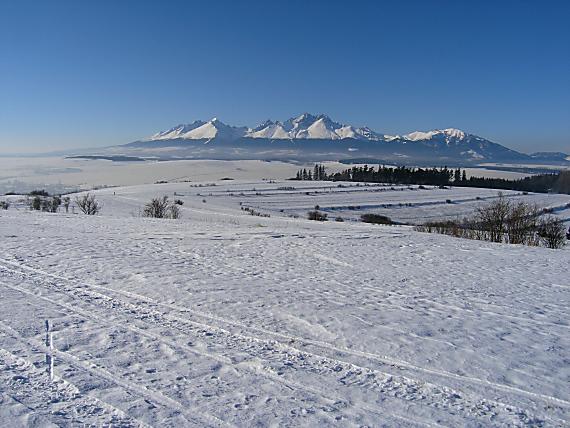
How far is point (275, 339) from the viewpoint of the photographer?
7699 mm

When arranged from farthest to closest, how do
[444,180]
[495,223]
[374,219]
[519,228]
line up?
[444,180] < [374,219] < [495,223] < [519,228]

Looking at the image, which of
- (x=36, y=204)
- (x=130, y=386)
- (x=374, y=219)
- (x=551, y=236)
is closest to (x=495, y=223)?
(x=551, y=236)

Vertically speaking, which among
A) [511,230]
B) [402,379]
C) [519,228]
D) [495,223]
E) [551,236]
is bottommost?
[551,236]

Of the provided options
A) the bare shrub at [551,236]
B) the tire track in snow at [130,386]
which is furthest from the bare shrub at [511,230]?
the tire track in snow at [130,386]

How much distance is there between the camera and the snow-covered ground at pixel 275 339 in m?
5.38

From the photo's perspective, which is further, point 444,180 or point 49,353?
point 444,180

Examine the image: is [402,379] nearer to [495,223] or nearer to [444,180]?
[495,223]

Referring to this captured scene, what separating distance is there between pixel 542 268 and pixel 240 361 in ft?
47.2

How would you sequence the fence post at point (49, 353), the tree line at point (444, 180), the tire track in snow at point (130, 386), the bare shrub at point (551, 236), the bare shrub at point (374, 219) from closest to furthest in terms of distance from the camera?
the tire track in snow at point (130, 386), the fence post at point (49, 353), the bare shrub at point (551, 236), the bare shrub at point (374, 219), the tree line at point (444, 180)

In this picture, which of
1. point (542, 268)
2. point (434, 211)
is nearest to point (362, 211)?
point (434, 211)

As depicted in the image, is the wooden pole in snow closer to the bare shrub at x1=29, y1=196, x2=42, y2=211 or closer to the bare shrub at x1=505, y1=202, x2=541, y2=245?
the bare shrub at x1=505, y1=202, x2=541, y2=245

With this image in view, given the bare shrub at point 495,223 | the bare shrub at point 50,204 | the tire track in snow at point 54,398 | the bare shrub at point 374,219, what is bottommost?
the bare shrub at point 374,219

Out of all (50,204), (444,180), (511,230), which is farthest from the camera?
(444,180)

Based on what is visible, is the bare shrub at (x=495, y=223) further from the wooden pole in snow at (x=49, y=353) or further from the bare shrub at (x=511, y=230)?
the wooden pole in snow at (x=49, y=353)
